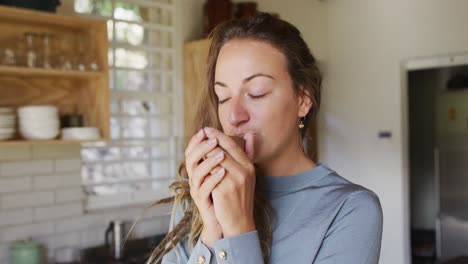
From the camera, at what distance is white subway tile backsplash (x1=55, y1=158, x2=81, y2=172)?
3.03m

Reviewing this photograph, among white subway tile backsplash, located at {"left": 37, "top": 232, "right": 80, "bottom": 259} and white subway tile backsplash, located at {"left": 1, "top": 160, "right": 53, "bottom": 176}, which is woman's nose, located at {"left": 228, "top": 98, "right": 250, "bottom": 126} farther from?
white subway tile backsplash, located at {"left": 37, "top": 232, "right": 80, "bottom": 259}

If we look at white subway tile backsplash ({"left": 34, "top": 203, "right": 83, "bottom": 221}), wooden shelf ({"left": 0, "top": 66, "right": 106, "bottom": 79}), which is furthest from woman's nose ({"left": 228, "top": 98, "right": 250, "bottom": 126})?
white subway tile backsplash ({"left": 34, "top": 203, "right": 83, "bottom": 221})

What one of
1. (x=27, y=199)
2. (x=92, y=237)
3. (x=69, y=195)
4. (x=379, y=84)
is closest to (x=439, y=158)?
(x=379, y=84)

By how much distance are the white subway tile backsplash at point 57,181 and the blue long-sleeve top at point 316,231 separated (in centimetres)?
220

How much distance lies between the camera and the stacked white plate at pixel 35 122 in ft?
8.64

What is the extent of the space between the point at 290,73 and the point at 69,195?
2.43m

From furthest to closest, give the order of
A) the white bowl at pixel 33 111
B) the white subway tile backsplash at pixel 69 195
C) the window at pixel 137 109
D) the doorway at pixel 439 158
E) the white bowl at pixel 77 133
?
the doorway at pixel 439 158 → the window at pixel 137 109 → the white subway tile backsplash at pixel 69 195 → the white bowl at pixel 77 133 → the white bowl at pixel 33 111

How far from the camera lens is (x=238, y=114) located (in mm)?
938

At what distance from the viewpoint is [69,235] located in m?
3.09

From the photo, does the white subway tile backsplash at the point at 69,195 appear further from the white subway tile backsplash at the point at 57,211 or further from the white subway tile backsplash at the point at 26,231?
the white subway tile backsplash at the point at 26,231

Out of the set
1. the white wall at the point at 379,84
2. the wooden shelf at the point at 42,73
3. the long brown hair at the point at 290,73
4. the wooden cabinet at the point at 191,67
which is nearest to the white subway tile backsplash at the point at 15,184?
the wooden shelf at the point at 42,73

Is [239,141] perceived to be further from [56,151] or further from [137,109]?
[137,109]

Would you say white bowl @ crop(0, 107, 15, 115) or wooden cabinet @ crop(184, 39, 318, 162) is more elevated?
wooden cabinet @ crop(184, 39, 318, 162)

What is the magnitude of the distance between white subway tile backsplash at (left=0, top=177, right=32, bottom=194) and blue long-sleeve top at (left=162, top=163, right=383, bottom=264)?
84.5 inches
